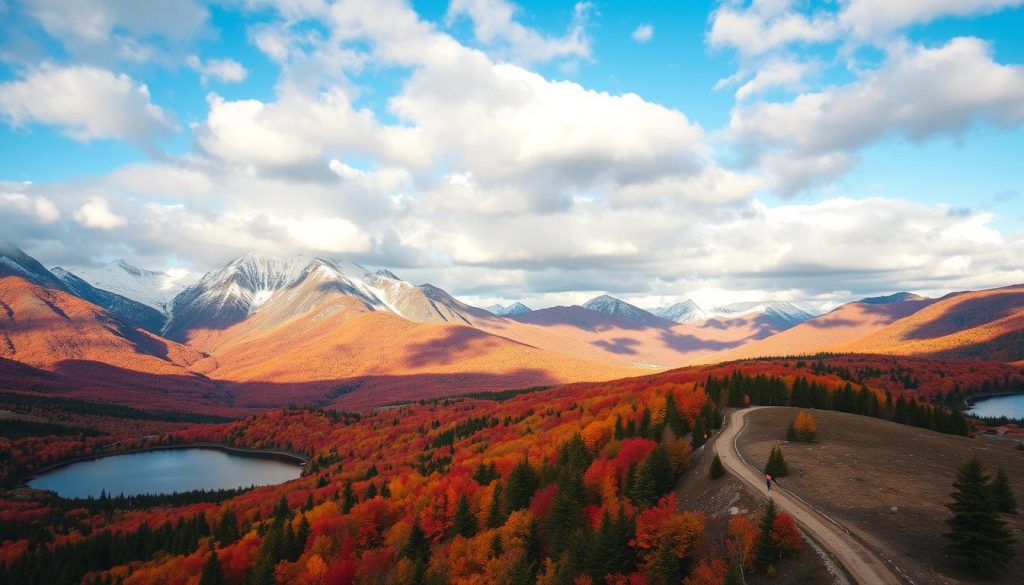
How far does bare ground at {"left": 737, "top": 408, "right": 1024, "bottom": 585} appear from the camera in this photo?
36281 mm

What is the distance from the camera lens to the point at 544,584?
51031mm

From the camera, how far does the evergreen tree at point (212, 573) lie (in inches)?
2783

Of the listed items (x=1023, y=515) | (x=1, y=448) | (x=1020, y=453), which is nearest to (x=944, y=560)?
(x=1023, y=515)

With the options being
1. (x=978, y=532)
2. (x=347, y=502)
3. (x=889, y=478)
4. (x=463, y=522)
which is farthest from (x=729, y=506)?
(x=347, y=502)

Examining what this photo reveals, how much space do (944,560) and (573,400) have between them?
437 feet

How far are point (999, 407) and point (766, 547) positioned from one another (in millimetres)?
210478

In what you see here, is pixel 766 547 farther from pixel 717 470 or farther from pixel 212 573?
pixel 212 573

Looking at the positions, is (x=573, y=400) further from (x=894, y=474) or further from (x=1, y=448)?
(x=1, y=448)

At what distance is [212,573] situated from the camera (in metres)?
71.6

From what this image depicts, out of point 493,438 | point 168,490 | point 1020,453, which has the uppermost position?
point 1020,453

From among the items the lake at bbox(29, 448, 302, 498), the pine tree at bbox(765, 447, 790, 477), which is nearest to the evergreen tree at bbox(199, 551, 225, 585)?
the pine tree at bbox(765, 447, 790, 477)

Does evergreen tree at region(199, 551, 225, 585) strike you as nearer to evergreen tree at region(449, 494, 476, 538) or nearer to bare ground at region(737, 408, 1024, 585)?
evergreen tree at region(449, 494, 476, 538)

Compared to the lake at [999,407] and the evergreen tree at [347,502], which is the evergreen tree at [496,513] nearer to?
the evergreen tree at [347,502]

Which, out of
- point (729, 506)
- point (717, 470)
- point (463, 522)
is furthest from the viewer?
point (463, 522)
